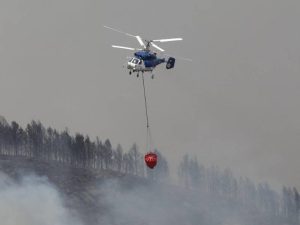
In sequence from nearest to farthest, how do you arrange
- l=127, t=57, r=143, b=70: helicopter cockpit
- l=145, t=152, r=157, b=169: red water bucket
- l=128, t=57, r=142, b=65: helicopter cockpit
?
l=145, t=152, r=157, b=169: red water bucket, l=127, t=57, r=143, b=70: helicopter cockpit, l=128, t=57, r=142, b=65: helicopter cockpit

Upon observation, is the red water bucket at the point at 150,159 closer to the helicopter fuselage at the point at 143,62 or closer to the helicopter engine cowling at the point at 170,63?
the helicopter fuselage at the point at 143,62

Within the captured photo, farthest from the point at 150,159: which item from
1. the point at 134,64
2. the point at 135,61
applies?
the point at 135,61

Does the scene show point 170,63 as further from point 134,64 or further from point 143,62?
point 134,64

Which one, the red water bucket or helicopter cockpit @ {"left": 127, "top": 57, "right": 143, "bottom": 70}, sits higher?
helicopter cockpit @ {"left": 127, "top": 57, "right": 143, "bottom": 70}

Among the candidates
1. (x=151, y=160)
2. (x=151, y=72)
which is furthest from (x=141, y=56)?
(x=151, y=160)

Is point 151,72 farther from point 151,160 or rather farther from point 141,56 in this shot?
point 151,160

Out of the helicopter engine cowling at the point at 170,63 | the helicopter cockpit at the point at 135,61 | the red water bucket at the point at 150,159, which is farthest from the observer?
the helicopter engine cowling at the point at 170,63

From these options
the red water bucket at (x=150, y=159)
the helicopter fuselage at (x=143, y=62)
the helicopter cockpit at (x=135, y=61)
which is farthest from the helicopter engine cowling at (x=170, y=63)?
the red water bucket at (x=150, y=159)

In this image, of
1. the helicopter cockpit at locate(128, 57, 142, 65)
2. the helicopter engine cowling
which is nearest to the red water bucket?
the helicopter cockpit at locate(128, 57, 142, 65)

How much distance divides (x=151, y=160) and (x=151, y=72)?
1469 centimetres

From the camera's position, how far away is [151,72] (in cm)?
12194

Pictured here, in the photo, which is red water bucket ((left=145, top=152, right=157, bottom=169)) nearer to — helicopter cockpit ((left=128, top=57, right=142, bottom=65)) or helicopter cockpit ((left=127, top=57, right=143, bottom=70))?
helicopter cockpit ((left=127, top=57, right=143, bottom=70))

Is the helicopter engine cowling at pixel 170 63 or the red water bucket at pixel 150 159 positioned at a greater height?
the helicopter engine cowling at pixel 170 63

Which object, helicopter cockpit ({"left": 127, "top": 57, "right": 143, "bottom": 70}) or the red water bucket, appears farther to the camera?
helicopter cockpit ({"left": 127, "top": 57, "right": 143, "bottom": 70})
